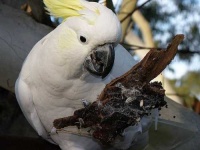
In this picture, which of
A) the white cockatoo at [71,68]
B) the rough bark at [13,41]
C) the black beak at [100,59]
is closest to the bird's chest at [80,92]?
the white cockatoo at [71,68]

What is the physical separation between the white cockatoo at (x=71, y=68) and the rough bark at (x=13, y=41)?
0.94 ft

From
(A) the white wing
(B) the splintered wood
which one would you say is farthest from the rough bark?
(B) the splintered wood

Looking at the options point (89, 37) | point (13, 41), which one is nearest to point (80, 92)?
point (89, 37)

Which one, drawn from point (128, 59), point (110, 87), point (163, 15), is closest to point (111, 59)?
point (110, 87)

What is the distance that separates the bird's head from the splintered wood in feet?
0.21

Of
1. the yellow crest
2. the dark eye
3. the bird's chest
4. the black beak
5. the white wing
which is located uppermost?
the yellow crest

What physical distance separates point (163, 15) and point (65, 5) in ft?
20.2

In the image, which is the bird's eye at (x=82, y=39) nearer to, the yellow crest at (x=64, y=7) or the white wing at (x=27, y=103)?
the yellow crest at (x=64, y=7)

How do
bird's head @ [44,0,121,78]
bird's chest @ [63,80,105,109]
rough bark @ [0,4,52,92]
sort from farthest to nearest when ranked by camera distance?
1. rough bark @ [0,4,52,92]
2. bird's chest @ [63,80,105,109]
3. bird's head @ [44,0,121,78]

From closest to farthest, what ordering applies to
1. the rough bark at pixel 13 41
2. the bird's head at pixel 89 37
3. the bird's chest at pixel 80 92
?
the bird's head at pixel 89 37, the bird's chest at pixel 80 92, the rough bark at pixel 13 41

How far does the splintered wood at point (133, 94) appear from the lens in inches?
44.3

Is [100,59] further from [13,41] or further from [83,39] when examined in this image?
[13,41]

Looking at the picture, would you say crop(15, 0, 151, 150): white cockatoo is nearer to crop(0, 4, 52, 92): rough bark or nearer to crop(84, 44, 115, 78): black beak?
crop(84, 44, 115, 78): black beak

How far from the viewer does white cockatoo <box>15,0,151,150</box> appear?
1.11 metres
